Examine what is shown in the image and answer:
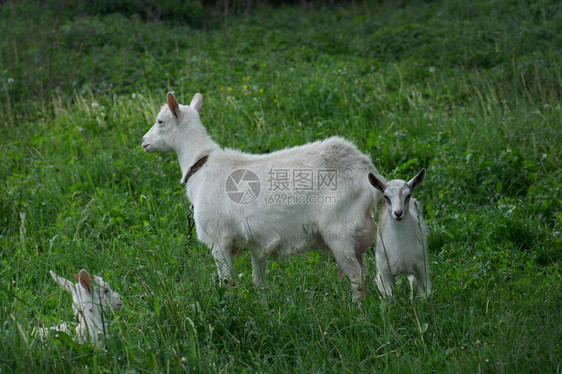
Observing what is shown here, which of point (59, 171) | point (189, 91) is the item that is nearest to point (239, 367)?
point (59, 171)

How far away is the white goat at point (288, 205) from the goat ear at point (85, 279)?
1.05m

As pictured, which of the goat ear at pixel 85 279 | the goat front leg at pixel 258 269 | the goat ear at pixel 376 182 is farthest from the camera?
the goat front leg at pixel 258 269

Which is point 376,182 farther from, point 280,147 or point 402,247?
point 280,147

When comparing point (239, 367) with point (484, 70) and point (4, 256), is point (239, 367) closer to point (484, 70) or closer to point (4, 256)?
point (4, 256)

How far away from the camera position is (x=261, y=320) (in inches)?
162

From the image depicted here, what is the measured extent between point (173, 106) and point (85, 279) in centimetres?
207

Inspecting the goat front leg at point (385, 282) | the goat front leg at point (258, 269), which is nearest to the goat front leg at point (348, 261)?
the goat front leg at point (385, 282)

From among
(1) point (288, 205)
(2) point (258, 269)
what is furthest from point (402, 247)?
(2) point (258, 269)

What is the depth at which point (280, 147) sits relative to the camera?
8234 mm

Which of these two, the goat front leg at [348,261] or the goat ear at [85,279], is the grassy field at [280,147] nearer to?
the goat front leg at [348,261]

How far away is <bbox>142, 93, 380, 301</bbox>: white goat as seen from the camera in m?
4.82

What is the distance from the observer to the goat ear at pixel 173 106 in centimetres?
555

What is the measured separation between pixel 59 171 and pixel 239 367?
5416 mm

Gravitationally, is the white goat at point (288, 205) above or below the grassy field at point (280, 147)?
above
